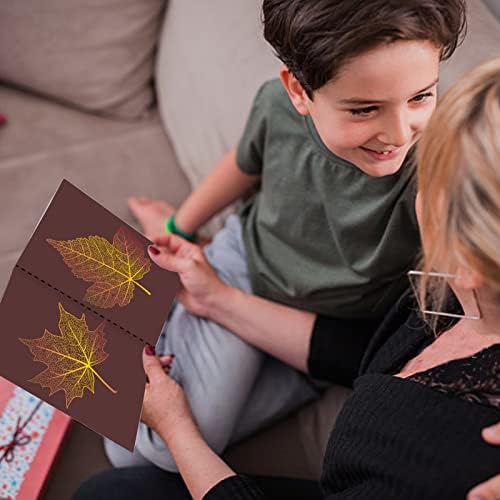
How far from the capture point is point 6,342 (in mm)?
874

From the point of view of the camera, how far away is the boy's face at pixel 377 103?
864 millimetres

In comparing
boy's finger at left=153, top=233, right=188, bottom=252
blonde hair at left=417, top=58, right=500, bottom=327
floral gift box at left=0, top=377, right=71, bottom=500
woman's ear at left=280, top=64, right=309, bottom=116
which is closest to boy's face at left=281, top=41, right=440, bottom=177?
woman's ear at left=280, top=64, right=309, bottom=116

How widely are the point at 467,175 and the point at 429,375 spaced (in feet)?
0.94

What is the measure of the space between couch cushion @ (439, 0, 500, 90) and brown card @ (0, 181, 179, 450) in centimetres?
49

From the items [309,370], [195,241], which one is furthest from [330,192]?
[195,241]

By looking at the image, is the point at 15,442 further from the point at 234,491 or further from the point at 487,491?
the point at 487,491

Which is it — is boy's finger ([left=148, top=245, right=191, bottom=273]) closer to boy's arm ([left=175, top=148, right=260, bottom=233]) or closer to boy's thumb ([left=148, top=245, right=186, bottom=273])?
boy's thumb ([left=148, top=245, right=186, bottom=273])

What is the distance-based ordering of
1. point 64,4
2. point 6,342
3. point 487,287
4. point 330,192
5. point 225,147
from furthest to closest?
point 64,4 < point 225,147 < point 330,192 < point 6,342 < point 487,287

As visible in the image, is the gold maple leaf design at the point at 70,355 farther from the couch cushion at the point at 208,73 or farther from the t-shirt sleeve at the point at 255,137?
the couch cushion at the point at 208,73

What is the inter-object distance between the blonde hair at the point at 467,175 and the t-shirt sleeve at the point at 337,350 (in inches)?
18.2

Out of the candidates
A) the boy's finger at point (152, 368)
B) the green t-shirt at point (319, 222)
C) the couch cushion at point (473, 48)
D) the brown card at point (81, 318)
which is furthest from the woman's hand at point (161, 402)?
the couch cushion at point (473, 48)

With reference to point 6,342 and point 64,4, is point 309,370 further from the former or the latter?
point 64,4

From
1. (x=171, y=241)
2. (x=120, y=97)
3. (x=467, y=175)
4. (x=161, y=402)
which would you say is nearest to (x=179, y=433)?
(x=161, y=402)

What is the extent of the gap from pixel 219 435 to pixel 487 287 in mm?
549
